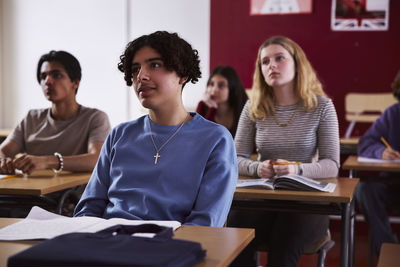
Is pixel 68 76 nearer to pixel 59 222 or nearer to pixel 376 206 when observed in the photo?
pixel 59 222

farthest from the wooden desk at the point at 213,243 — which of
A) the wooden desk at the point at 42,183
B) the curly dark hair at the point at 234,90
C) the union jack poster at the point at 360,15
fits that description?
the union jack poster at the point at 360,15

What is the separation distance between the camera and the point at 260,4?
195 inches

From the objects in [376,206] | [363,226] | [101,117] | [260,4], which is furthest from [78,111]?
[363,226]

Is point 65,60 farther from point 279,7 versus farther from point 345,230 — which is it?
point 279,7

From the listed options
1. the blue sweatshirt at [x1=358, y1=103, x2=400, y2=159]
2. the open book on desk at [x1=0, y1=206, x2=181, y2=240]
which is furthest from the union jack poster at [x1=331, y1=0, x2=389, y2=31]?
the open book on desk at [x1=0, y1=206, x2=181, y2=240]

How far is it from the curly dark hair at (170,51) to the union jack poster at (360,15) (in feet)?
10.9

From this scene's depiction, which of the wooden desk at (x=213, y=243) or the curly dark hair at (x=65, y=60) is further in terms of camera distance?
the curly dark hair at (x=65, y=60)

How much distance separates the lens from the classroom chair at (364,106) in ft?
15.2

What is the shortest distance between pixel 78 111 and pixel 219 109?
1141 millimetres

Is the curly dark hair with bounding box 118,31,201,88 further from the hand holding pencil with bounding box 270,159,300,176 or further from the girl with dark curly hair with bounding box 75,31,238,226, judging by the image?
the hand holding pencil with bounding box 270,159,300,176

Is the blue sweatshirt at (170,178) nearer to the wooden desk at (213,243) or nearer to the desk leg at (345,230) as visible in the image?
the wooden desk at (213,243)

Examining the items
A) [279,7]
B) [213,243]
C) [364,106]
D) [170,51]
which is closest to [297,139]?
[170,51]

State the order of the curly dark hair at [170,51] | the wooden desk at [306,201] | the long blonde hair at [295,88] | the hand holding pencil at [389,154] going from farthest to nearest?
the hand holding pencil at [389,154] < the long blonde hair at [295,88] < the wooden desk at [306,201] < the curly dark hair at [170,51]

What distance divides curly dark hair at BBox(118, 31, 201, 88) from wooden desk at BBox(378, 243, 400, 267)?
0.83 m
